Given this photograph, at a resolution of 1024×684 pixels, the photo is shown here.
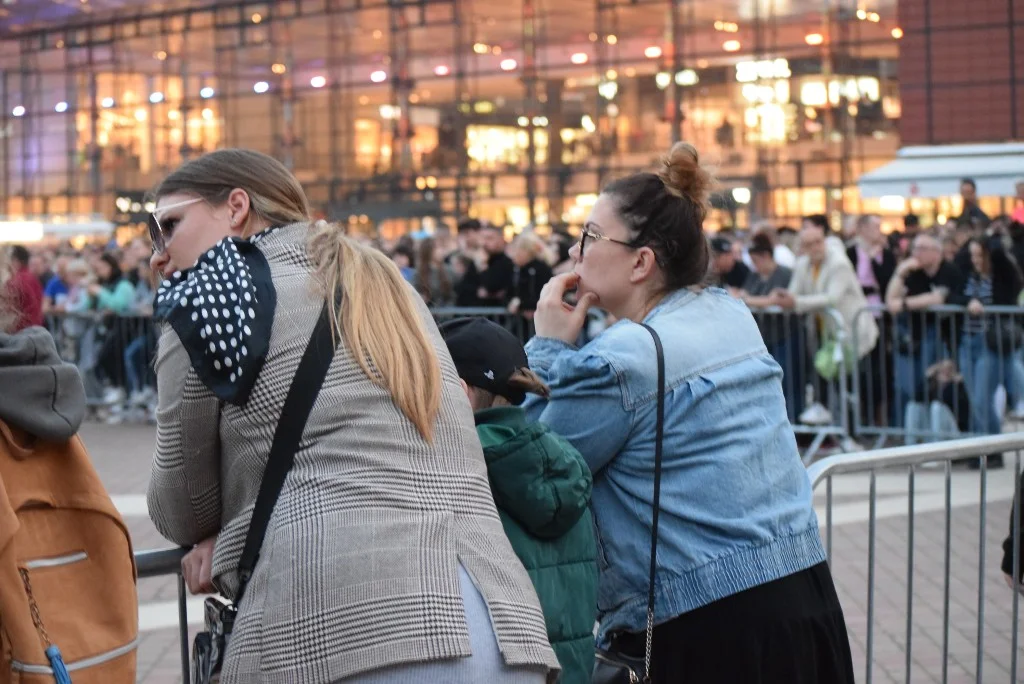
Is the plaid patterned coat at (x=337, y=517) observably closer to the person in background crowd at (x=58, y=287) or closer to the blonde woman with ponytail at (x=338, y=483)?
the blonde woman with ponytail at (x=338, y=483)

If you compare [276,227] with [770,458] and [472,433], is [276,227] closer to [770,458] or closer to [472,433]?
[472,433]

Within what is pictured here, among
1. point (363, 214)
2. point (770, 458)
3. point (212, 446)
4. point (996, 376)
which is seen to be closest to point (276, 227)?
point (212, 446)

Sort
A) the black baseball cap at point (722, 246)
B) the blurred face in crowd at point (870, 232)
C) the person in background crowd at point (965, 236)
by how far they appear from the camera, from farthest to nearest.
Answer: the blurred face in crowd at point (870, 232), the black baseball cap at point (722, 246), the person in background crowd at point (965, 236)

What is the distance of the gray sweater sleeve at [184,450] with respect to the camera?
224cm

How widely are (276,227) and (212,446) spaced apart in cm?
45

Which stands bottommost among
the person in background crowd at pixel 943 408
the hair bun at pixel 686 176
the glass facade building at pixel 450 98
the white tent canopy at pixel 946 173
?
the person in background crowd at pixel 943 408

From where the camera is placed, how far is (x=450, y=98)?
37562mm

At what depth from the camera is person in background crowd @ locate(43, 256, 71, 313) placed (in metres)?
18.5

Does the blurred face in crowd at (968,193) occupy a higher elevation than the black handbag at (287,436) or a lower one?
higher

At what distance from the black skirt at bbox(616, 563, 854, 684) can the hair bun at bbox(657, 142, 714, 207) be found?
82 centimetres

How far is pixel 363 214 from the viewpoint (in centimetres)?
3850

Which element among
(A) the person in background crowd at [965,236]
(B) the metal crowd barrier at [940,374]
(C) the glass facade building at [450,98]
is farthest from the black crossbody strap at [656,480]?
(C) the glass facade building at [450,98]

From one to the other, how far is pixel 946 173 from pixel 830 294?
45.0 ft

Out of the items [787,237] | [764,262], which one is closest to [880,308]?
[764,262]
